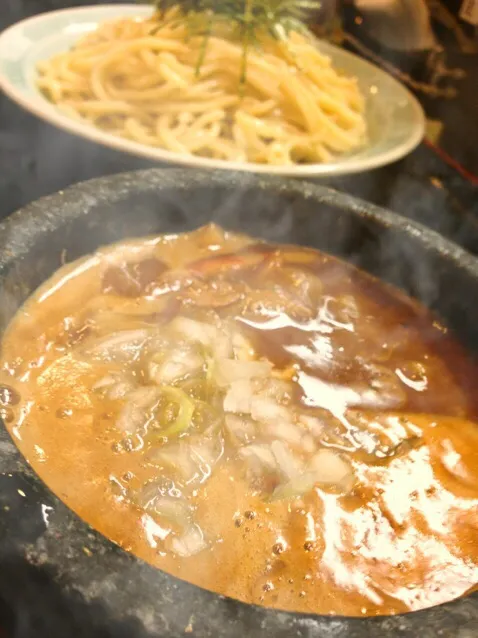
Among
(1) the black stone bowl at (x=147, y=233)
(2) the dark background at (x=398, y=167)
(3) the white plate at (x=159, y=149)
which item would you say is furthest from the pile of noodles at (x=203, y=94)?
(1) the black stone bowl at (x=147, y=233)

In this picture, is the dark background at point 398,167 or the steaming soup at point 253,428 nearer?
the steaming soup at point 253,428

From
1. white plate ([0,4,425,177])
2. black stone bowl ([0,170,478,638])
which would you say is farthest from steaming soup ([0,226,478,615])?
white plate ([0,4,425,177])

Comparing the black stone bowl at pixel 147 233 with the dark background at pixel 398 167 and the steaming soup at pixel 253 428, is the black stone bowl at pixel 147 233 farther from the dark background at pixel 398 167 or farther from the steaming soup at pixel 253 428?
the dark background at pixel 398 167

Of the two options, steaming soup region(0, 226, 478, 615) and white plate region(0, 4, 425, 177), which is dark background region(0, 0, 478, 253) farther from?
steaming soup region(0, 226, 478, 615)

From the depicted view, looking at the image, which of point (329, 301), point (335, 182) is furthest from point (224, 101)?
point (329, 301)

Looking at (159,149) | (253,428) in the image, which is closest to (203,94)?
(159,149)
